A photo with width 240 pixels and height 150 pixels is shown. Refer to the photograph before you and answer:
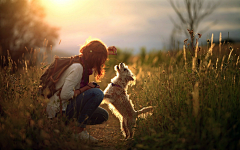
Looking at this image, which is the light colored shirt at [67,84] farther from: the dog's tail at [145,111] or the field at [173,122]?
the dog's tail at [145,111]

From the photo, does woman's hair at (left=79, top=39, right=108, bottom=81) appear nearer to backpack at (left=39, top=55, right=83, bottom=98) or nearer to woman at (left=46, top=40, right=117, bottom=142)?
woman at (left=46, top=40, right=117, bottom=142)

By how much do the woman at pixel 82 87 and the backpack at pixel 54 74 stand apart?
69 mm

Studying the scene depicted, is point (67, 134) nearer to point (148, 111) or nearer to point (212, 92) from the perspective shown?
point (148, 111)

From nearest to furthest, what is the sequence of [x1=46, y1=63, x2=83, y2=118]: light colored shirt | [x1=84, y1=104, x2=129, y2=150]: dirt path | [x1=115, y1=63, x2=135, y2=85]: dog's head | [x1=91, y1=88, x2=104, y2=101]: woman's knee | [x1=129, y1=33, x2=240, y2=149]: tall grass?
[x1=129, y1=33, x2=240, y2=149]: tall grass, [x1=46, y1=63, x2=83, y2=118]: light colored shirt, [x1=84, y1=104, x2=129, y2=150]: dirt path, [x1=91, y1=88, x2=104, y2=101]: woman's knee, [x1=115, y1=63, x2=135, y2=85]: dog's head

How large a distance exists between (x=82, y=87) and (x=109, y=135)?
1.23 meters

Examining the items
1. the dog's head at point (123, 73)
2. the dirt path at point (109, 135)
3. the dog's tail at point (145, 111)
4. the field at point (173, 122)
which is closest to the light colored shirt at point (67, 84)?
the field at point (173, 122)

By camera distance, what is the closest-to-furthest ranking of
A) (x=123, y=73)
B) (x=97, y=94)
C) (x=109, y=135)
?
1. (x=97, y=94)
2. (x=123, y=73)
3. (x=109, y=135)

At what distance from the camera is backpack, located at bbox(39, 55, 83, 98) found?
10.4 ft

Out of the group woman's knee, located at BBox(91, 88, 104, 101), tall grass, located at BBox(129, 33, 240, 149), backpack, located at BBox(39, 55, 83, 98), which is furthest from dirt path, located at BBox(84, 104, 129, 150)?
backpack, located at BBox(39, 55, 83, 98)

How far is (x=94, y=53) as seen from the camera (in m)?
3.30

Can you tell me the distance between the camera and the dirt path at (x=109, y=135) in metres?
3.26

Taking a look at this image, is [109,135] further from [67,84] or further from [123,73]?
[67,84]

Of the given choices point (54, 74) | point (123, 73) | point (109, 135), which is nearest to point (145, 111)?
point (123, 73)

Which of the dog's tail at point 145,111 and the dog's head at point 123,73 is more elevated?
the dog's head at point 123,73
